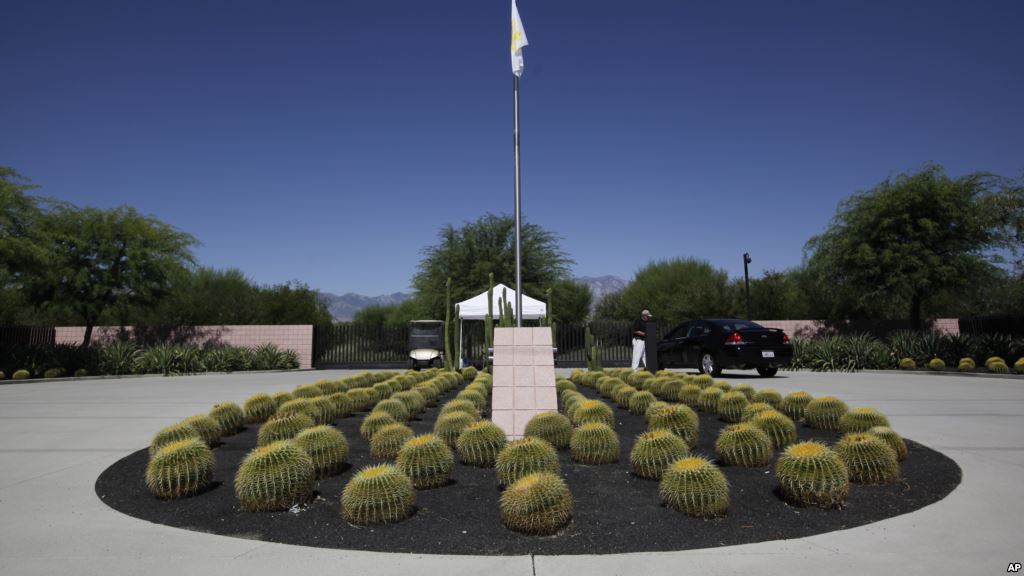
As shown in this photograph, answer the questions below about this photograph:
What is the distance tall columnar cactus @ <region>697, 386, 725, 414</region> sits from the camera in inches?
356

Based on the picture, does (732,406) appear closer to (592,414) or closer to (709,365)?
(592,414)

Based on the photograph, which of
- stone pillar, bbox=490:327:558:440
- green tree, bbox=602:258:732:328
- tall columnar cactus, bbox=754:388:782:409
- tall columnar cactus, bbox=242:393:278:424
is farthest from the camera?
green tree, bbox=602:258:732:328

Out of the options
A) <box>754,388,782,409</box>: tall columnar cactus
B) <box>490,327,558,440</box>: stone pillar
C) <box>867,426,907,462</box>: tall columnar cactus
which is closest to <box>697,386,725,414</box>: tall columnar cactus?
<box>754,388,782,409</box>: tall columnar cactus

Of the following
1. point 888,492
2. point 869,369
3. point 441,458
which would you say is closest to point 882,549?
point 888,492

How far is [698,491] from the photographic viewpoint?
13.7ft

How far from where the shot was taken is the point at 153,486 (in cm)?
485

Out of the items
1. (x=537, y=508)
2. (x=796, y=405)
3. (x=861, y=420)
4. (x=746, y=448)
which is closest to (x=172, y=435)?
(x=537, y=508)

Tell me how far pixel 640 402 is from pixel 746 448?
3.28m

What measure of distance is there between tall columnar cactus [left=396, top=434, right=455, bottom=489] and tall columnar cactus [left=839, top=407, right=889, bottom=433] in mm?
4606

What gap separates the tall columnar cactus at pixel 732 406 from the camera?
8086mm

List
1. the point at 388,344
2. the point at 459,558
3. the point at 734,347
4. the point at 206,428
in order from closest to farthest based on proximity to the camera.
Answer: the point at 459,558, the point at 206,428, the point at 734,347, the point at 388,344

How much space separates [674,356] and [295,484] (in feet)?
50.2

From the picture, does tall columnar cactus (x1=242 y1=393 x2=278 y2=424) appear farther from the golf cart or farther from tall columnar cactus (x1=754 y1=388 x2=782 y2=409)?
the golf cart

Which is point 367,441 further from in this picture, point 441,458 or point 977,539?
point 977,539
